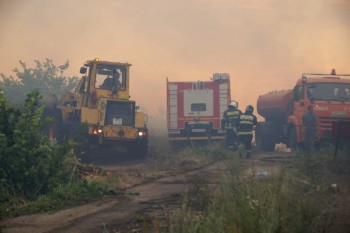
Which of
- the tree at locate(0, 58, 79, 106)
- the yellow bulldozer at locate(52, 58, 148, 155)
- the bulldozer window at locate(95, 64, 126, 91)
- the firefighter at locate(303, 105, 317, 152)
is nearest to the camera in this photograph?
the firefighter at locate(303, 105, 317, 152)

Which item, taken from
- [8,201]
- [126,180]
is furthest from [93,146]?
[8,201]

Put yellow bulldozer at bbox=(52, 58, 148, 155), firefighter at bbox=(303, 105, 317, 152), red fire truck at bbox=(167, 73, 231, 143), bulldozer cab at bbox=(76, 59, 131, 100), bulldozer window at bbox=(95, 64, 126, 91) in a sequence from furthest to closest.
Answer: red fire truck at bbox=(167, 73, 231, 143) < bulldozer window at bbox=(95, 64, 126, 91) < bulldozer cab at bbox=(76, 59, 131, 100) < yellow bulldozer at bbox=(52, 58, 148, 155) < firefighter at bbox=(303, 105, 317, 152)

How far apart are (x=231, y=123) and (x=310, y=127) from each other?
2.67 m

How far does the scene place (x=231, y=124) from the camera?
15094 millimetres

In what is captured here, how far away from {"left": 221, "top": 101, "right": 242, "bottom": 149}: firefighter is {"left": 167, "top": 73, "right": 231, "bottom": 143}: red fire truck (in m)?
2.97

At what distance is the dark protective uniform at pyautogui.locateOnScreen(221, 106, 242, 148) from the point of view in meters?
14.8

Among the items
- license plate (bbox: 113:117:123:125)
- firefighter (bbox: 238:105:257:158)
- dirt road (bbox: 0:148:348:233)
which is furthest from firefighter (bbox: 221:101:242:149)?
dirt road (bbox: 0:148:348:233)

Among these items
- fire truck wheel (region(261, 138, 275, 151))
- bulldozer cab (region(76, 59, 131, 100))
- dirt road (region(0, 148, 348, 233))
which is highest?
bulldozer cab (region(76, 59, 131, 100))

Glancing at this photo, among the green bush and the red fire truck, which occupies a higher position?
the red fire truck

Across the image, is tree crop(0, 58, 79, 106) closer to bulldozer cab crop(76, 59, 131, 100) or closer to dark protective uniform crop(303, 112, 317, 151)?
bulldozer cab crop(76, 59, 131, 100)

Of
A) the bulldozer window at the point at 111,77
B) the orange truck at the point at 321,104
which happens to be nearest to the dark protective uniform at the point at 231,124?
the orange truck at the point at 321,104

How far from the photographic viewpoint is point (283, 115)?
57.6ft

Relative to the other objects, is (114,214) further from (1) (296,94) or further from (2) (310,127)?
(1) (296,94)

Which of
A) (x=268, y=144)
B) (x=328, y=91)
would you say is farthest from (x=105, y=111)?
(x=268, y=144)
